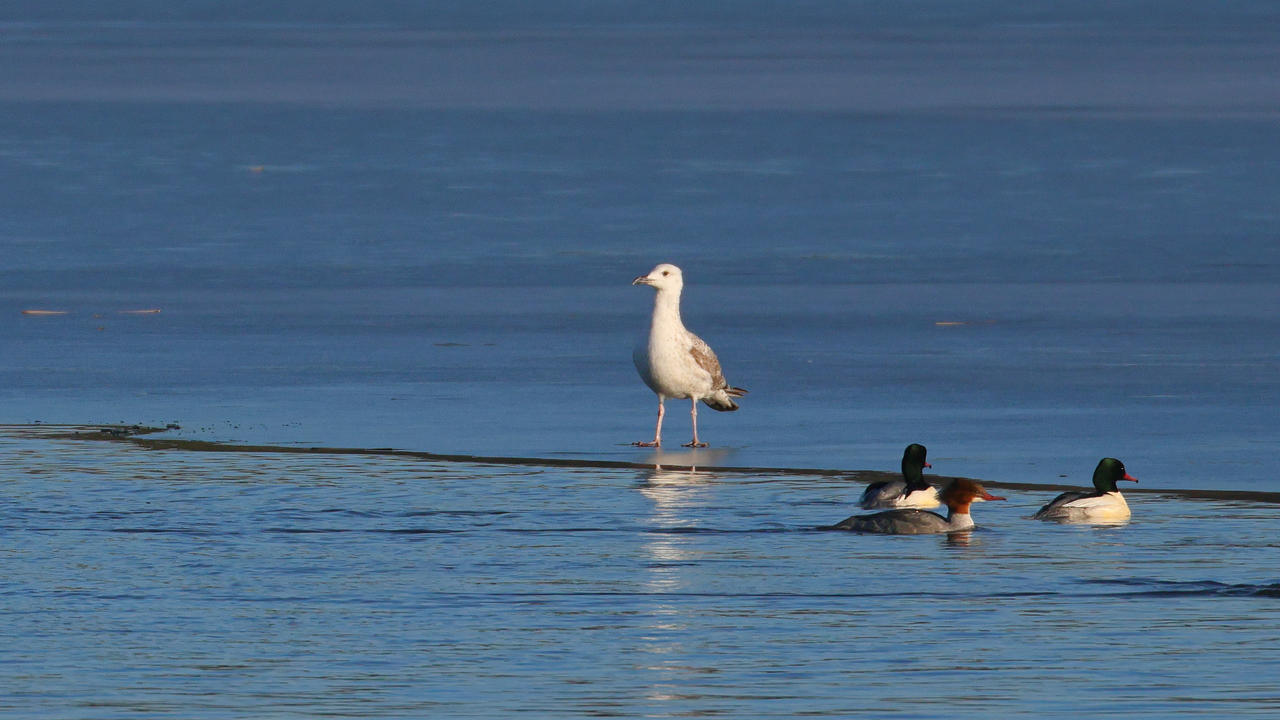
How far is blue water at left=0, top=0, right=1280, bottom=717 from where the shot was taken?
8.55m

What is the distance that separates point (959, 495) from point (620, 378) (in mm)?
5975

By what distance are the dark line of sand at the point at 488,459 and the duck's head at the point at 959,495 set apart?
1.09 m

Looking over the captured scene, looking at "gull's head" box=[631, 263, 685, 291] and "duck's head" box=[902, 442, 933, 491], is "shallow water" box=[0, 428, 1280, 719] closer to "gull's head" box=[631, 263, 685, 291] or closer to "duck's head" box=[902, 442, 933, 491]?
"duck's head" box=[902, 442, 933, 491]

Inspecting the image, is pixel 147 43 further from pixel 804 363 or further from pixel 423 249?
pixel 804 363

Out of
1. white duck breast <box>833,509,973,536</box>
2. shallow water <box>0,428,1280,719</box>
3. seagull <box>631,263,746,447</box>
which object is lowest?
shallow water <box>0,428,1280,719</box>

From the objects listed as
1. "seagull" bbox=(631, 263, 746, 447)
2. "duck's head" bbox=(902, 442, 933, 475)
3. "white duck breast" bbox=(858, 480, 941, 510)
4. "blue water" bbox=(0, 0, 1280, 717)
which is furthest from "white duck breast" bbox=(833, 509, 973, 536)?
"seagull" bbox=(631, 263, 746, 447)

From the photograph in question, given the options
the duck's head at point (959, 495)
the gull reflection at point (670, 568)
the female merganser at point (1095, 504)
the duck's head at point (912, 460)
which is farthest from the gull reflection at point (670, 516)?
the female merganser at point (1095, 504)

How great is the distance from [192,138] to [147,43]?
52.7 feet

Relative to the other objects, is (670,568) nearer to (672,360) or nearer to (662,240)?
(672,360)

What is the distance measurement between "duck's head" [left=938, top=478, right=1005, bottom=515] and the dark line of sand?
1.09 m

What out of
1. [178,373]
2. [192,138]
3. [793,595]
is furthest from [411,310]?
[192,138]

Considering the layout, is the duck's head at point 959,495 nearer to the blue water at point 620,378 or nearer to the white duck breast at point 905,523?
the white duck breast at point 905,523

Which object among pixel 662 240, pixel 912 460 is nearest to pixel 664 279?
pixel 912 460

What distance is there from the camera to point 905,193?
92.9 ft
